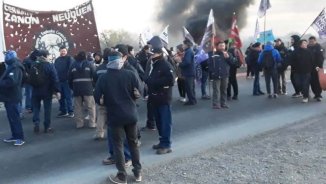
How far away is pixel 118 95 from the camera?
19.5 ft

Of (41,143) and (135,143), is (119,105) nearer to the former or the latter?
(135,143)

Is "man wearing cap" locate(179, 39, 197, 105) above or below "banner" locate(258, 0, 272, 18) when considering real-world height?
below

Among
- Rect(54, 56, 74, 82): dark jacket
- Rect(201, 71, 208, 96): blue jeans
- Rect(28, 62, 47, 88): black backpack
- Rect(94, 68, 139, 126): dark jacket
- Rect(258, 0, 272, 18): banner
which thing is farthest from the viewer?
Rect(258, 0, 272, 18): banner

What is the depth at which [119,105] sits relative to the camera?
594 cm

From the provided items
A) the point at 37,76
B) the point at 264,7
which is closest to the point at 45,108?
the point at 37,76

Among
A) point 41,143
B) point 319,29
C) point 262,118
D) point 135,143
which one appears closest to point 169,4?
point 319,29

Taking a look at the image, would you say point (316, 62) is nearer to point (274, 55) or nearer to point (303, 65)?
point (303, 65)

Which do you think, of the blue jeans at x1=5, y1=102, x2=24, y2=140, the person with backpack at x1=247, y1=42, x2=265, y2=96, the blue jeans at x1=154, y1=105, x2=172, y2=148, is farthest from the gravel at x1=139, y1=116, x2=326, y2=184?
the person with backpack at x1=247, y1=42, x2=265, y2=96

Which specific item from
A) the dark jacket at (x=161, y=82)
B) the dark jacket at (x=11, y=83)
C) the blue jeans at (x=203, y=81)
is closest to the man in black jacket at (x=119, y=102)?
the dark jacket at (x=161, y=82)

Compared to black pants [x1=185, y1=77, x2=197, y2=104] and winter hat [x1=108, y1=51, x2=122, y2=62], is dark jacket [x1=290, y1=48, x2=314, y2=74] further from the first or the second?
winter hat [x1=108, y1=51, x2=122, y2=62]

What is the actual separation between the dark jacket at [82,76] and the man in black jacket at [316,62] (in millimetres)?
5890

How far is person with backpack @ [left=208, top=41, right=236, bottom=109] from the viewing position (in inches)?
448

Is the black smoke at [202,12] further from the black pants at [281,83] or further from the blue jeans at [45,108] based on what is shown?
the blue jeans at [45,108]

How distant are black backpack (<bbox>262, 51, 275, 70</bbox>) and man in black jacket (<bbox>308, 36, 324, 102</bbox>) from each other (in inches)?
42.1
